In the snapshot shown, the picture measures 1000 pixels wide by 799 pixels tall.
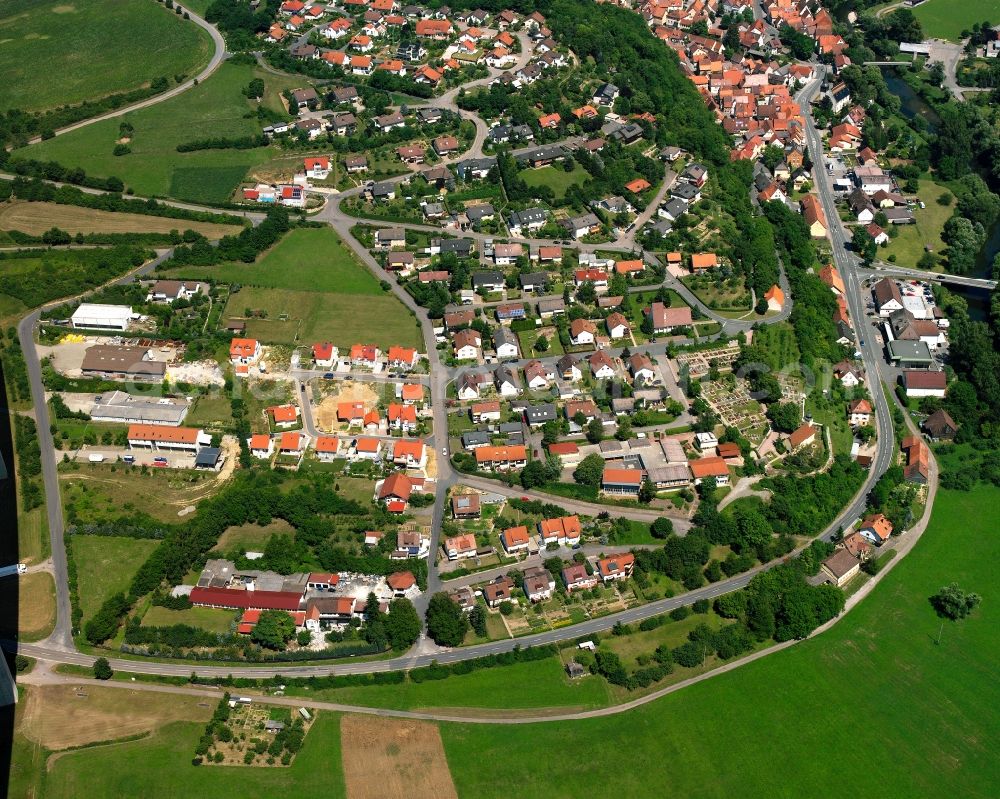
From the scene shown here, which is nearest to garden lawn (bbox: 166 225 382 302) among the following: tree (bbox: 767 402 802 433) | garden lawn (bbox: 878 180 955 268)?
tree (bbox: 767 402 802 433)

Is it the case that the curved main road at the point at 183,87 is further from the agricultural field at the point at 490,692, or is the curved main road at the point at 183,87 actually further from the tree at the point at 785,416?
the tree at the point at 785,416

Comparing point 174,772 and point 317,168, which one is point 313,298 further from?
point 174,772

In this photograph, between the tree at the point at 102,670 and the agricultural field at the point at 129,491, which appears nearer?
the tree at the point at 102,670

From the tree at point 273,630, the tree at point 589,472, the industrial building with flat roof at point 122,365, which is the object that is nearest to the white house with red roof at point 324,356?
the industrial building with flat roof at point 122,365

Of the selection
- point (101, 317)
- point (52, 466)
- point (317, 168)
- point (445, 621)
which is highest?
point (317, 168)

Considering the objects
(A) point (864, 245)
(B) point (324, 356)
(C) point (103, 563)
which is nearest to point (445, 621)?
(C) point (103, 563)

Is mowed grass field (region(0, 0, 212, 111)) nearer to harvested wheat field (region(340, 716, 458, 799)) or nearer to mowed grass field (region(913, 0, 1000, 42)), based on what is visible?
harvested wheat field (region(340, 716, 458, 799))

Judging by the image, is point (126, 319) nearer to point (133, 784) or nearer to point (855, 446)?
point (133, 784)
